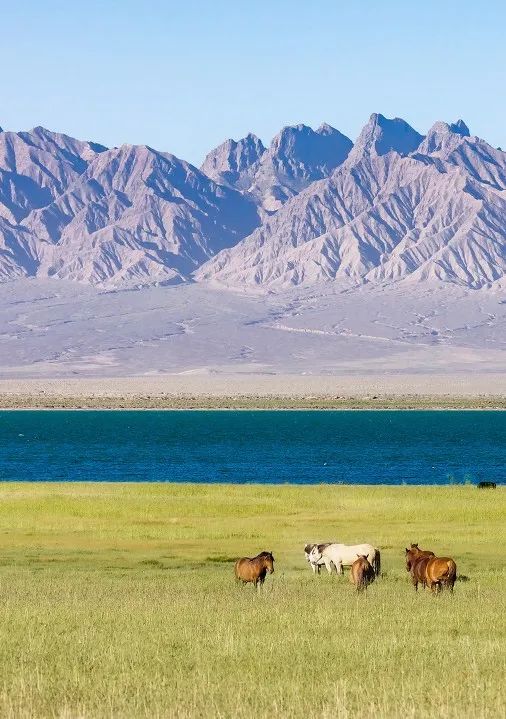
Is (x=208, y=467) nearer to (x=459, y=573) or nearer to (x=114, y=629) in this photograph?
(x=459, y=573)

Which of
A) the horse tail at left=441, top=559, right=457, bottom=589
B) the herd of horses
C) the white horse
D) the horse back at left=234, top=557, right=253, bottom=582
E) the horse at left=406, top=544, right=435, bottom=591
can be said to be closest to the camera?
the horse tail at left=441, top=559, right=457, bottom=589

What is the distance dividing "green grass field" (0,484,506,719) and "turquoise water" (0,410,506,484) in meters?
26.5

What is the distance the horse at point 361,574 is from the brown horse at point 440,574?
1316 mm

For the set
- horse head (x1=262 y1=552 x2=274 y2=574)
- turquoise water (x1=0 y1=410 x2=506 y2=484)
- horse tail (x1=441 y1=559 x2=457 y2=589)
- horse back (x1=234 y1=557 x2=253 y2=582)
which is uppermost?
horse tail (x1=441 y1=559 x2=457 y2=589)

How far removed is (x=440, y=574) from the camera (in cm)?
2427

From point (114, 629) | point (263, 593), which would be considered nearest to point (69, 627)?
point (114, 629)

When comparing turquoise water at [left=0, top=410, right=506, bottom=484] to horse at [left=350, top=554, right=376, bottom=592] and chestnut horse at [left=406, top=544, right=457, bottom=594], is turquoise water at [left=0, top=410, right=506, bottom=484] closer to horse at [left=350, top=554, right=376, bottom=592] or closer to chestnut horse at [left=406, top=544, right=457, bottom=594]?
horse at [left=350, top=554, right=376, bottom=592]

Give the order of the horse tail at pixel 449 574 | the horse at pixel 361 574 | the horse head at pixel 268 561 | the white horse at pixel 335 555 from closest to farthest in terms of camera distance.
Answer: the horse tail at pixel 449 574, the horse at pixel 361 574, the horse head at pixel 268 561, the white horse at pixel 335 555

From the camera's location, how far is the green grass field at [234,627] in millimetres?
15039

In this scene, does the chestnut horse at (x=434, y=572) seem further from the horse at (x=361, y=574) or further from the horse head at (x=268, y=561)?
the horse head at (x=268, y=561)

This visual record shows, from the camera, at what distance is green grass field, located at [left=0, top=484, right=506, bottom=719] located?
15039mm

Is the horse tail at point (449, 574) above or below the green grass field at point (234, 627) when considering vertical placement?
above

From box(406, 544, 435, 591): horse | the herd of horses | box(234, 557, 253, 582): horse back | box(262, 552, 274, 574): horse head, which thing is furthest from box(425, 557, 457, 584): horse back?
box(234, 557, 253, 582): horse back

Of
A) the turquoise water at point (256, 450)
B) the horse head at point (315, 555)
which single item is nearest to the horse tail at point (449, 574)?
the horse head at point (315, 555)
